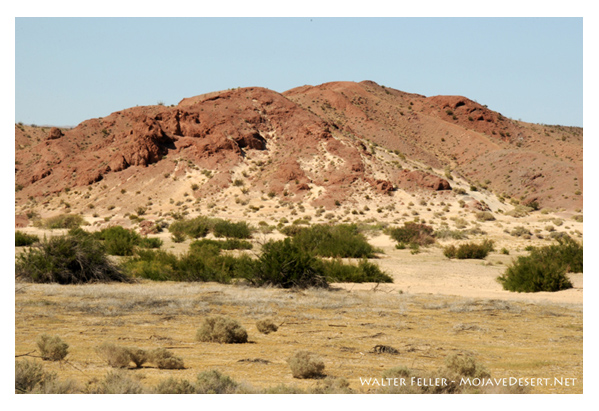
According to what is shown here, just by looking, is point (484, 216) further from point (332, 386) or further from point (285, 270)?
point (332, 386)

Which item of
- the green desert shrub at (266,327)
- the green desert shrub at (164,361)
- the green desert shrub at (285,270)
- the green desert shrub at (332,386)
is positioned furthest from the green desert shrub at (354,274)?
the green desert shrub at (332,386)

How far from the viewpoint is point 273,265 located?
16.2 m

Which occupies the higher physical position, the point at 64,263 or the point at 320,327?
→ the point at 64,263

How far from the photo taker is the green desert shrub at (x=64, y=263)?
15.8 metres

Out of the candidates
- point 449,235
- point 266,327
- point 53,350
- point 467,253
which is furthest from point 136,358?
point 449,235

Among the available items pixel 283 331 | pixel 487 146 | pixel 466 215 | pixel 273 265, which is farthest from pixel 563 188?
pixel 283 331

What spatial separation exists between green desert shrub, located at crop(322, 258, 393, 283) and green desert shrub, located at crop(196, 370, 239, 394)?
11.7 m

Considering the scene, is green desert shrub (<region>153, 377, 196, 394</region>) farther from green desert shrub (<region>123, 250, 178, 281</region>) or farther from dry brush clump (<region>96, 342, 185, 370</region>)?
green desert shrub (<region>123, 250, 178, 281</region>)

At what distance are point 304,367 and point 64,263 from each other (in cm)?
1090

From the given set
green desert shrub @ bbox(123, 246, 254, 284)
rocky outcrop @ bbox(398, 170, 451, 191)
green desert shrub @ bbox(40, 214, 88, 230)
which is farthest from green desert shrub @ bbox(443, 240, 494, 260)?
green desert shrub @ bbox(40, 214, 88, 230)

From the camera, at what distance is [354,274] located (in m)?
18.5

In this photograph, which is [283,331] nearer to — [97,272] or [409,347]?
[409,347]
